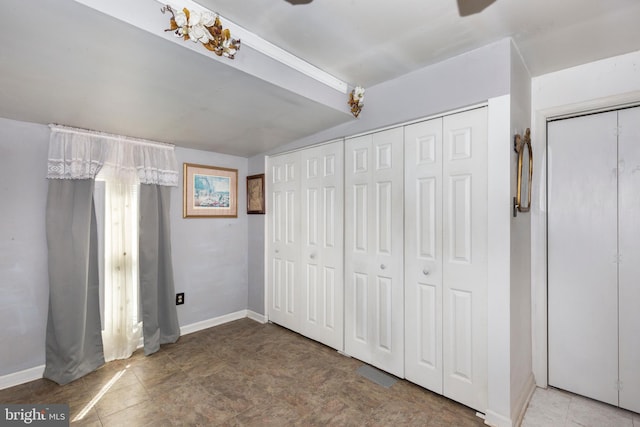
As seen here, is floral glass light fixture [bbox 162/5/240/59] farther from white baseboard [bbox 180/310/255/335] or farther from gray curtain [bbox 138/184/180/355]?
white baseboard [bbox 180/310/255/335]

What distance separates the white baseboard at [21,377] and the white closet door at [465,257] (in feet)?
10.5

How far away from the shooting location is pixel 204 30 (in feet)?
4.68

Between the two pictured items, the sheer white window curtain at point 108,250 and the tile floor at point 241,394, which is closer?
the tile floor at point 241,394

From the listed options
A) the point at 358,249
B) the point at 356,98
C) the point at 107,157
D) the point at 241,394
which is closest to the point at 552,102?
the point at 356,98

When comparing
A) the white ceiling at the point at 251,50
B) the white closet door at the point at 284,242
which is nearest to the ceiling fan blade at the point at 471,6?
the white ceiling at the point at 251,50

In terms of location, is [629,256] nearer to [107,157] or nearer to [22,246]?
[107,157]

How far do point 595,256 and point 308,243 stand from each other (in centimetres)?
231

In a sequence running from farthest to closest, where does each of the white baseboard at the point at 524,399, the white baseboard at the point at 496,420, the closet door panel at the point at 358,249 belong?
the closet door panel at the point at 358,249 < the white baseboard at the point at 524,399 < the white baseboard at the point at 496,420

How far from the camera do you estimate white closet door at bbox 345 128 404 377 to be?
2.34 meters

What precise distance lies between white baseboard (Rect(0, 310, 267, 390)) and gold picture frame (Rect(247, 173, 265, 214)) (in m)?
1.31

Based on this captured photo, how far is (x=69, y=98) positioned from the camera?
1.94 meters

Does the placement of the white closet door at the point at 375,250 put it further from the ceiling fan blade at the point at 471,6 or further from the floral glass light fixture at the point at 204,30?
the floral glass light fixture at the point at 204,30

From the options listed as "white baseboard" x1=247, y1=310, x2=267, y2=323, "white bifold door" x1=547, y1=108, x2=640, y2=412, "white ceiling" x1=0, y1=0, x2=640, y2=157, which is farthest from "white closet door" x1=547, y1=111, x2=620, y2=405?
"white baseboard" x1=247, y1=310, x2=267, y2=323

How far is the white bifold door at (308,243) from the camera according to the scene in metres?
2.82
